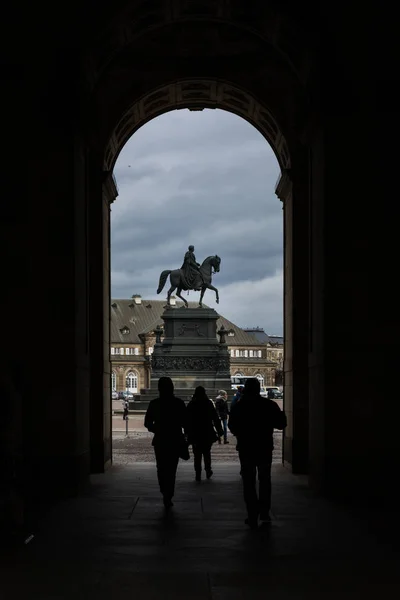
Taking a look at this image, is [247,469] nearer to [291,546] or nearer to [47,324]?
[291,546]

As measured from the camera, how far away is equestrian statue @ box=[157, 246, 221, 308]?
4653cm

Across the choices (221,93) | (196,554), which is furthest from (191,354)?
(196,554)

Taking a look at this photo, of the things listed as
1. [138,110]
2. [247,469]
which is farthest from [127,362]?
[247,469]

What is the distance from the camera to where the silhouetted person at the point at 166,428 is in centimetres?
1177

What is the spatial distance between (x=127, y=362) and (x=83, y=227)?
359ft

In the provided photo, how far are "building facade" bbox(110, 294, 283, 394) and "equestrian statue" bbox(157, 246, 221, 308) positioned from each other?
6874cm

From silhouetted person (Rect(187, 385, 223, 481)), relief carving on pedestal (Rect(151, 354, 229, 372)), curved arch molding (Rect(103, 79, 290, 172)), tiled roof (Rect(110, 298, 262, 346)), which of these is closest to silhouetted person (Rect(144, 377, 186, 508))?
silhouetted person (Rect(187, 385, 223, 481))

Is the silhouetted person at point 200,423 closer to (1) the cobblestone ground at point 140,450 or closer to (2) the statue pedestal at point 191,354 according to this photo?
(1) the cobblestone ground at point 140,450

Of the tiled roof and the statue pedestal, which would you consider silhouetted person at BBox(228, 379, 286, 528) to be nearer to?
the statue pedestal

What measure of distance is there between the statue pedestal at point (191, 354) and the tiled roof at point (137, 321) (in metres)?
75.2

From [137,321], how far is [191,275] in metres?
81.4

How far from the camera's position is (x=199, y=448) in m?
15.5

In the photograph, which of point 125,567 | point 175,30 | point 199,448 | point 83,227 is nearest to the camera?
point 125,567

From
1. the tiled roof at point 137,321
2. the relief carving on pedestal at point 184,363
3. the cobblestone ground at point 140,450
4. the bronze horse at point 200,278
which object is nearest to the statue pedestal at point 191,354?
the relief carving on pedestal at point 184,363
